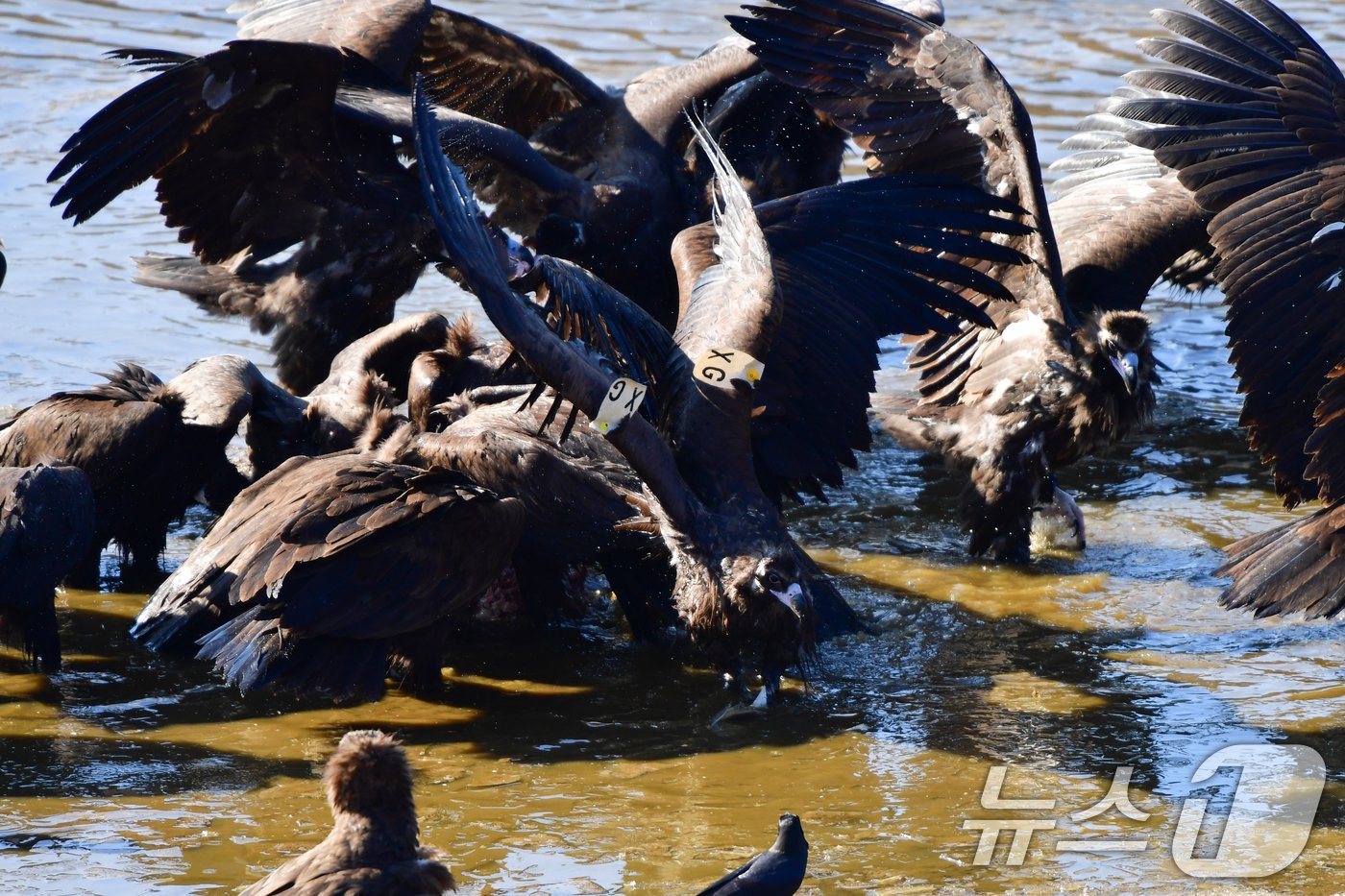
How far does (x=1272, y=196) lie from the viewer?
5.73 m

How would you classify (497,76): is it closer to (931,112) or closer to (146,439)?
(931,112)

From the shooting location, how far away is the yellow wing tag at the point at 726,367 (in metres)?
5.19

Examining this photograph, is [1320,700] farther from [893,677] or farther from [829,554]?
[829,554]

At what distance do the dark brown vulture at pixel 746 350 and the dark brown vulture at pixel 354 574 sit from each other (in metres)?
0.50

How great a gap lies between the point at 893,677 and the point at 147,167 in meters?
3.43

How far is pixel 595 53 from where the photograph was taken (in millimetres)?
14117

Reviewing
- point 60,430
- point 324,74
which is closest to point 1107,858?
point 60,430

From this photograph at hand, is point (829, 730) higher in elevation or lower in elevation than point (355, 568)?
lower

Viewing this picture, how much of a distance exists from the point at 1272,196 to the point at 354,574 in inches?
130

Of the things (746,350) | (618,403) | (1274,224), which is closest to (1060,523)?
(1274,224)

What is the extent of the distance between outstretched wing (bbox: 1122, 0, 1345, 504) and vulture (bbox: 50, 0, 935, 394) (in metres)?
2.36

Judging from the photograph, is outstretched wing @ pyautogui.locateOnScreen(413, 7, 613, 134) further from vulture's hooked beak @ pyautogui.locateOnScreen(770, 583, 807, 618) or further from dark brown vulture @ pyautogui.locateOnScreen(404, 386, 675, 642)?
vulture's hooked beak @ pyautogui.locateOnScreen(770, 583, 807, 618)

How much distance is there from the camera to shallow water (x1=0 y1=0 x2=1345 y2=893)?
13.6 feet

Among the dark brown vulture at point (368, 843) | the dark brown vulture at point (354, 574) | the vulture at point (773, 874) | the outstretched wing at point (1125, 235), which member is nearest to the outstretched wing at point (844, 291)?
the outstretched wing at point (1125, 235)
